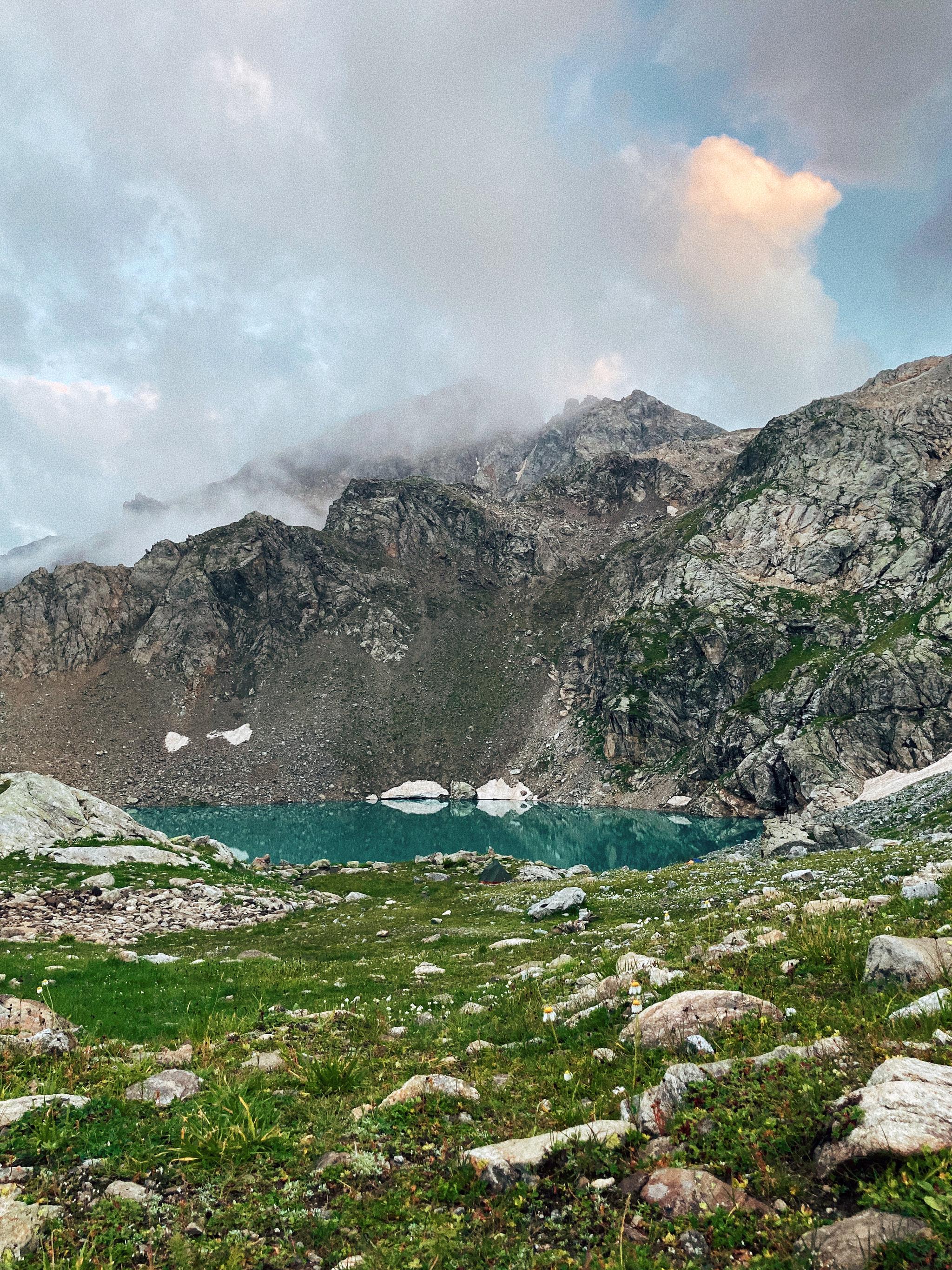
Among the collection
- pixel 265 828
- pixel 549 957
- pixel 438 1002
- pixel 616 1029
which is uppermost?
pixel 616 1029

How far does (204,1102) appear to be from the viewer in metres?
7.44

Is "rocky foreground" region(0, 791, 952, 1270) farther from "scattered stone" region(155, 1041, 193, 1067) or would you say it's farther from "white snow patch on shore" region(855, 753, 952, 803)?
"white snow patch on shore" region(855, 753, 952, 803)

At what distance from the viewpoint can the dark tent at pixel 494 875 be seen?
144 feet

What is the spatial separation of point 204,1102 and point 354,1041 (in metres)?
3.61

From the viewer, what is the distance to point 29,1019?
10938 mm

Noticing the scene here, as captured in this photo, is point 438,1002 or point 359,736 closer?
point 438,1002

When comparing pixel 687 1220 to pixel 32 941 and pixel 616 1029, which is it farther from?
pixel 32 941

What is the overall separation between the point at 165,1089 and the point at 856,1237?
8.39 metres

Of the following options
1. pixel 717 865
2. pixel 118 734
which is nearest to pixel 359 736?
pixel 118 734

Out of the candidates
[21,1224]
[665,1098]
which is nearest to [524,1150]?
[665,1098]

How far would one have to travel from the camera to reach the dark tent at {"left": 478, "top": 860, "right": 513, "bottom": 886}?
144 feet

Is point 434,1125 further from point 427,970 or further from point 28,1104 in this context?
point 427,970

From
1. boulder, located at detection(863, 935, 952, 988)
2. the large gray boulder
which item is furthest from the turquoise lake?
boulder, located at detection(863, 935, 952, 988)

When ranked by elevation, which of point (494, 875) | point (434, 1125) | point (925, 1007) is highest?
point (925, 1007)
